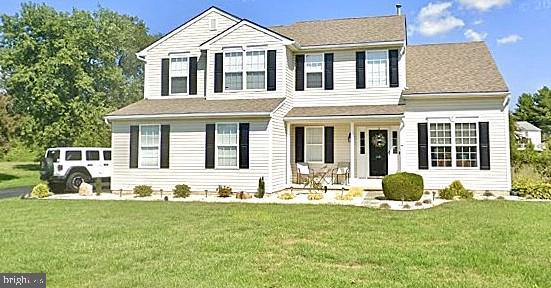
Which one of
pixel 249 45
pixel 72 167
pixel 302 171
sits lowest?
pixel 302 171

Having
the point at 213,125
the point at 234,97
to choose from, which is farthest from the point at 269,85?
the point at 213,125

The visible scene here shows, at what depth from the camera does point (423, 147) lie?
53.6ft

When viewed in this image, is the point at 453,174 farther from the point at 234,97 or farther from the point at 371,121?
the point at 234,97

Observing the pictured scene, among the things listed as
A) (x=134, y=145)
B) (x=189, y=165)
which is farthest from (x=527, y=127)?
(x=134, y=145)

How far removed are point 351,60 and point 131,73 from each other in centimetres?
3585

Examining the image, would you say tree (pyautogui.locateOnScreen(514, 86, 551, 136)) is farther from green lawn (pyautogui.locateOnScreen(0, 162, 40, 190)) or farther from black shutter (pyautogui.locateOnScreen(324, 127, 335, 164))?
green lawn (pyautogui.locateOnScreen(0, 162, 40, 190))

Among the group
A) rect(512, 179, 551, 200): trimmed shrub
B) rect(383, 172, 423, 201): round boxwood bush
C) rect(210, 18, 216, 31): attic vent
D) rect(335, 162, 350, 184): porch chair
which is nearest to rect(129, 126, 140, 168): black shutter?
rect(210, 18, 216, 31): attic vent

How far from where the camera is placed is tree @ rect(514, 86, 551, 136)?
53.6 metres

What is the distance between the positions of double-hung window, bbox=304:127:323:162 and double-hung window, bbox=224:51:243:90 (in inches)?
134

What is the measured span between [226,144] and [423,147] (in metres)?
7.30

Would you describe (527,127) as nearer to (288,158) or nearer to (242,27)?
(288,158)

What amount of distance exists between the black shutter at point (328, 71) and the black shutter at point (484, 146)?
589cm

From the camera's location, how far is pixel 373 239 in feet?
26.9

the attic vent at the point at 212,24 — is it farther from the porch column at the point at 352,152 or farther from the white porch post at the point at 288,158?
the porch column at the point at 352,152
